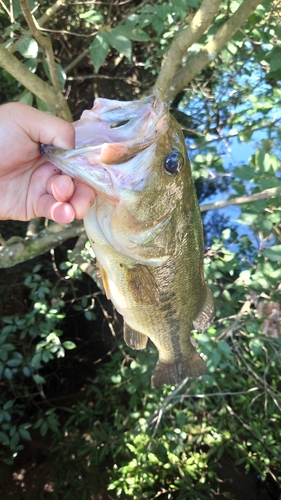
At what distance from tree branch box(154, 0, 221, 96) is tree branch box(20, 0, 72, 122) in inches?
21.5

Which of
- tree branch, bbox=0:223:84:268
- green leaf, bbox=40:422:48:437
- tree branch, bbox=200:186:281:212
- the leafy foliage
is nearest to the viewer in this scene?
tree branch, bbox=200:186:281:212

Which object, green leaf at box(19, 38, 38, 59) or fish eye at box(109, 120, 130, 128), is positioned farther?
green leaf at box(19, 38, 38, 59)

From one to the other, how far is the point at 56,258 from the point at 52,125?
3123 mm

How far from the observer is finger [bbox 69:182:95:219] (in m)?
1.03

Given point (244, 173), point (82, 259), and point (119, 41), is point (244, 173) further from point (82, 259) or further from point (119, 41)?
point (82, 259)

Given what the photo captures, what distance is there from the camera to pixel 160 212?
113cm

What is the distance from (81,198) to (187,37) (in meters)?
1.16

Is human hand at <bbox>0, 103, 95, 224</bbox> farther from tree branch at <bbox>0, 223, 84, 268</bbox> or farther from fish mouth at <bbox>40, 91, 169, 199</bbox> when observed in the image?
tree branch at <bbox>0, 223, 84, 268</bbox>

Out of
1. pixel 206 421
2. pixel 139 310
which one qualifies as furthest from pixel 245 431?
pixel 139 310

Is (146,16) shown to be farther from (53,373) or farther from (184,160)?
(53,373)

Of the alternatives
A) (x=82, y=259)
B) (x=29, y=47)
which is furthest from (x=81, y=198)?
(x=82, y=259)

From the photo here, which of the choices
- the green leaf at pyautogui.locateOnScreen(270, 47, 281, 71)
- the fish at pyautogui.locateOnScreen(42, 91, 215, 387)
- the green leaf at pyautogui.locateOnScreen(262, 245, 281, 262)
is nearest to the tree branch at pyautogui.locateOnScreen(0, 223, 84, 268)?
the fish at pyautogui.locateOnScreen(42, 91, 215, 387)

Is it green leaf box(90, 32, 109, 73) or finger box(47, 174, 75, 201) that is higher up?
green leaf box(90, 32, 109, 73)

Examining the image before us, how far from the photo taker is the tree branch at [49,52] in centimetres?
135
